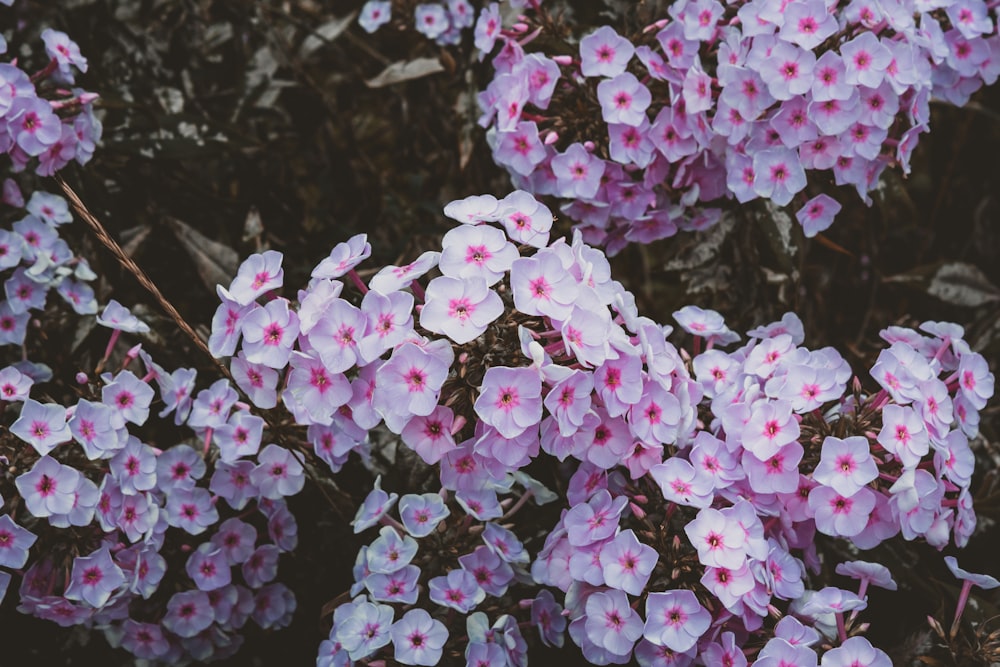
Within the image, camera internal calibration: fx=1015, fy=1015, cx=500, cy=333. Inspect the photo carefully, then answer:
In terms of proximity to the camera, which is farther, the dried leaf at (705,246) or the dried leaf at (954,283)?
the dried leaf at (954,283)

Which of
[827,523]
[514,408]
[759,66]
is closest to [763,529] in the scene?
[827,523]

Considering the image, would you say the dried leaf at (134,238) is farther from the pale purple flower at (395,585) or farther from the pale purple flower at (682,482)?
the pale purple flower at (682,482)

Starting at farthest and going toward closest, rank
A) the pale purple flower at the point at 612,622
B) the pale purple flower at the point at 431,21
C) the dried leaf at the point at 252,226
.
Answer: the pale purple flower at the point at 431,21 → the dried leaf at the point at 252,226 → the pale purple flower at the point at 612,622

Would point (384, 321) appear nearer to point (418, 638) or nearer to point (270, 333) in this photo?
point (270, 333)

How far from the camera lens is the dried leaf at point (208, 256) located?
2146 millimetres

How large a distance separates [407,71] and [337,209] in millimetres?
412

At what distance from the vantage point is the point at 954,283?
2.40 meters

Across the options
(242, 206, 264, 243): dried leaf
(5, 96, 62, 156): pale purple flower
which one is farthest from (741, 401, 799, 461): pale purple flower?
(5, 96, 62, 156): pale purple flower

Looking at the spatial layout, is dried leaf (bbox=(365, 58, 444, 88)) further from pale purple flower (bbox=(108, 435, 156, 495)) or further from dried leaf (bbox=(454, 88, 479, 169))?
pale purple flower (bbox=(108, 435, 156, 495))

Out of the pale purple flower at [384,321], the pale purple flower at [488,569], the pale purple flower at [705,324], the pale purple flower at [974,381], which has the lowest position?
the pale purple flower at [488,569]

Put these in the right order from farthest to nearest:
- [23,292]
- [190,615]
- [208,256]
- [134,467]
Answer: [208,256], [23,292], [190,615], [134,467]

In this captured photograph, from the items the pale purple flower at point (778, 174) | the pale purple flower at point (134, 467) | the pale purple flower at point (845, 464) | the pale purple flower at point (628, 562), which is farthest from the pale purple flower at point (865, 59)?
the pale purple flower at point (134, 467)

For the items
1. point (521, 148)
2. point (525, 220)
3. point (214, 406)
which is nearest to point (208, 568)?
point (214, 406)

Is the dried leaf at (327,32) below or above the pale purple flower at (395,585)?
above
